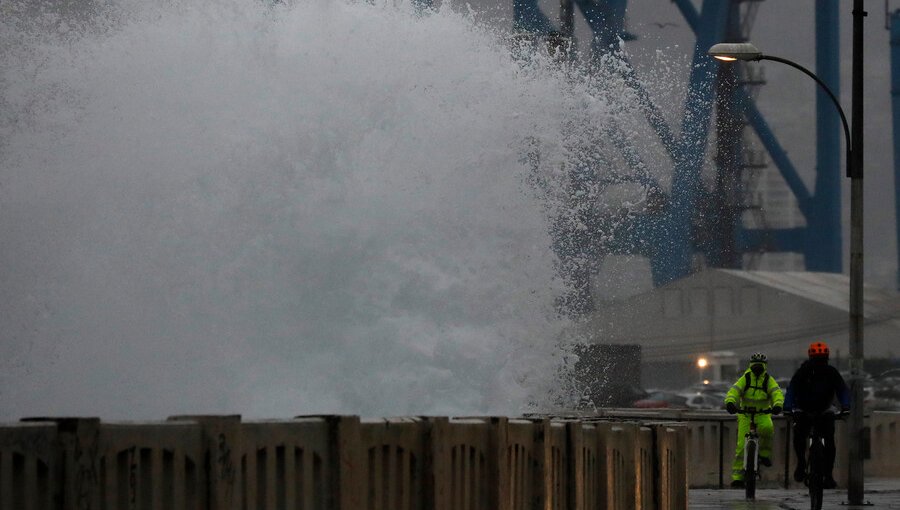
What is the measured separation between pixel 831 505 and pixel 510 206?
6.60m

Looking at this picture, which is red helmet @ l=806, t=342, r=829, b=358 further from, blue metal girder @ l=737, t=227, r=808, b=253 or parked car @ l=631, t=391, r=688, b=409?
blue metal girder @ l=737, t=227, r=808, b=253

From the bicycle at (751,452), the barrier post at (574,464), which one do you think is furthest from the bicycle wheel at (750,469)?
the barrier post at (574,464)

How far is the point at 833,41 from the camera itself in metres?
74.1

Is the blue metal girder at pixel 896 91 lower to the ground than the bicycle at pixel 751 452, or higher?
higher

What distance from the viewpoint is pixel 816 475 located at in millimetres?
15664

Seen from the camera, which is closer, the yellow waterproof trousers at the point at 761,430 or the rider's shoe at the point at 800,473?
the rider's shoe at the point at 800,473

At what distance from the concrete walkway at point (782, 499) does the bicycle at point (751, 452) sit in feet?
0.59

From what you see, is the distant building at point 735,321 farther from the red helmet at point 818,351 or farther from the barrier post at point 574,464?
the barrier post at point 574,464

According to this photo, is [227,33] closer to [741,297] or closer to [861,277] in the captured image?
[861,277]

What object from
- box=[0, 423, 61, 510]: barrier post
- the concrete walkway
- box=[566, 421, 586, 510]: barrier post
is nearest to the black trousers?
the concrete walkway

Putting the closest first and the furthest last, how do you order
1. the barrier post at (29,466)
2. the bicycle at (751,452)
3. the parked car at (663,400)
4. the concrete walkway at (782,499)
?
1. the barrier post at (29,466)
2. the concrete walkway at (782,499)
3. the bicycle at (751,452)
4. the parked car at (663,400)

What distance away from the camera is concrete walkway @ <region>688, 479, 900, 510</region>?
56.1ft

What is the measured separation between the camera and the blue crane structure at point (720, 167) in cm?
7050

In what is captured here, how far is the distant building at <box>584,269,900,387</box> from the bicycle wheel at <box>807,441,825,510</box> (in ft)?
175
